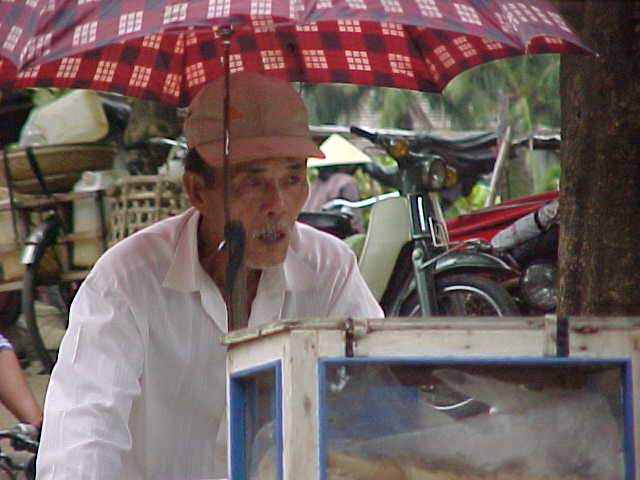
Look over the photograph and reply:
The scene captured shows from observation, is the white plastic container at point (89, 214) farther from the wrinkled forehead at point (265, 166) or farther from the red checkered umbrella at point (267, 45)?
the wrinkled forehead at point (265, 166)

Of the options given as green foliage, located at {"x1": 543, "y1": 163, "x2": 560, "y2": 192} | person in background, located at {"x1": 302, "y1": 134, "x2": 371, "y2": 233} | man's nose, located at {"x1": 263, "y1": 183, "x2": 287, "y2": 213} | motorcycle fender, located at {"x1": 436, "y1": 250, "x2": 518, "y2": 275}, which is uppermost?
green foliage, located at {"x1": 543, "y1": 163, "x2": 560, "y2": 192}

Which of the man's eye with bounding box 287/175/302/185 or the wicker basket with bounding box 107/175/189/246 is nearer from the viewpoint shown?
the man's eye with bounding box 287/175/302/185

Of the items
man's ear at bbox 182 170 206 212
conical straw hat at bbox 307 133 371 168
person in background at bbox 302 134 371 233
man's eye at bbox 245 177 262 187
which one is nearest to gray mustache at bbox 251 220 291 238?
man's eye at bbox 245 177 262 187

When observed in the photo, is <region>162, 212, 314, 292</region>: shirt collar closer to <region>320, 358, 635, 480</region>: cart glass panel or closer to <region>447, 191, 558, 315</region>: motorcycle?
<region>320, 358, 635, 480</region>: cart glass panel

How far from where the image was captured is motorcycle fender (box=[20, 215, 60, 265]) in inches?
255

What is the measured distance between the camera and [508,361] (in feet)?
6.04

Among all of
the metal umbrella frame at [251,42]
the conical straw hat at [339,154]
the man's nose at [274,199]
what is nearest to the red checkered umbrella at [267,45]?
the metal umbrella frame at [251,42]

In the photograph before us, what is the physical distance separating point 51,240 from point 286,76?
3320 millimetres

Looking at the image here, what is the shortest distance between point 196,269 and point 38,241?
12.6ft

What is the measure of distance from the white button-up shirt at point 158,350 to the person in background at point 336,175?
629 cm

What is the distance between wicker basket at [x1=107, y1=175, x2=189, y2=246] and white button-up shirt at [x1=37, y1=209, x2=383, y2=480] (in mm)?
2944

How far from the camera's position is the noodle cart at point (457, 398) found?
6.02ft

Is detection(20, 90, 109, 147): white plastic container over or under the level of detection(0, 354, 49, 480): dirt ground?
over

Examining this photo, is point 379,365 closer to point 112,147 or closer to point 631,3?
point 631,3
